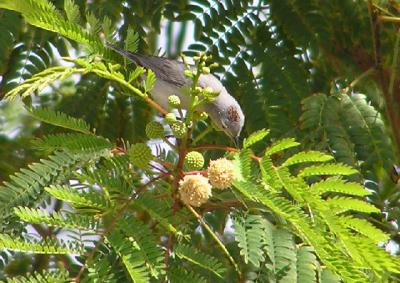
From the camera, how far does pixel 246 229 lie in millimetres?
2268

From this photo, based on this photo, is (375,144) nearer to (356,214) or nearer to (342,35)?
(356,214)

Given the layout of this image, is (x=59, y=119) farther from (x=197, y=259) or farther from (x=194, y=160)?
(x=197, y=259)

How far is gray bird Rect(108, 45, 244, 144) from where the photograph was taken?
10.6 feet

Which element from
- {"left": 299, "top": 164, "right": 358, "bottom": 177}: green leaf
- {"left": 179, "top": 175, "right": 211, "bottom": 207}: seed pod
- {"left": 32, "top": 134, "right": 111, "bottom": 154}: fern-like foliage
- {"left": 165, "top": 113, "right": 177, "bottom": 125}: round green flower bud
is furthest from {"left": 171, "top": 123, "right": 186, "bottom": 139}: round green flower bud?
{"left": 299, "top": 164, "right": 358, "bottom": 177}: green leaf

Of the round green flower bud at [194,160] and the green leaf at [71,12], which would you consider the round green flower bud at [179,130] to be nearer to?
the round green flower bud at [194,160]

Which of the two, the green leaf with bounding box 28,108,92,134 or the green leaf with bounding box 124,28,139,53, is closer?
the green leaf with bounding box 28,108,92,134

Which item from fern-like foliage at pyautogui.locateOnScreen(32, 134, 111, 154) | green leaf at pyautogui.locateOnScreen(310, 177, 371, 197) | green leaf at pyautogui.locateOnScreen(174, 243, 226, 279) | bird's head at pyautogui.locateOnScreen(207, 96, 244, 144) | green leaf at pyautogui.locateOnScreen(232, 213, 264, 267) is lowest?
bird's head at pyautogui.locateOnScreen(207, 96, 244, 144)

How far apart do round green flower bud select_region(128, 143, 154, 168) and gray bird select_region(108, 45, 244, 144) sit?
0.98 m

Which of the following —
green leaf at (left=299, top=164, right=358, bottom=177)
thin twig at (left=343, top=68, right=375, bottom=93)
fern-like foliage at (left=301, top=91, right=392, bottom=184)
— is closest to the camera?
green leaf at (left=299, top=164, right=358, bottom=177)

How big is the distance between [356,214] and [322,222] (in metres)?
0.80

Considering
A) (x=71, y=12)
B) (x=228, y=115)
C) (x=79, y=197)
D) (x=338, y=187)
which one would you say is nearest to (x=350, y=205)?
(x=338, y=187)

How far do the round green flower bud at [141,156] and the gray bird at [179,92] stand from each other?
984 mm

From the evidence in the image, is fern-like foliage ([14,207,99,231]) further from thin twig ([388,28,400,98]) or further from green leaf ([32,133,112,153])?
thin twig ([388,28,400,98])

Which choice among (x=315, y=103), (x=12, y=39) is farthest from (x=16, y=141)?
(x=315, y=103)
